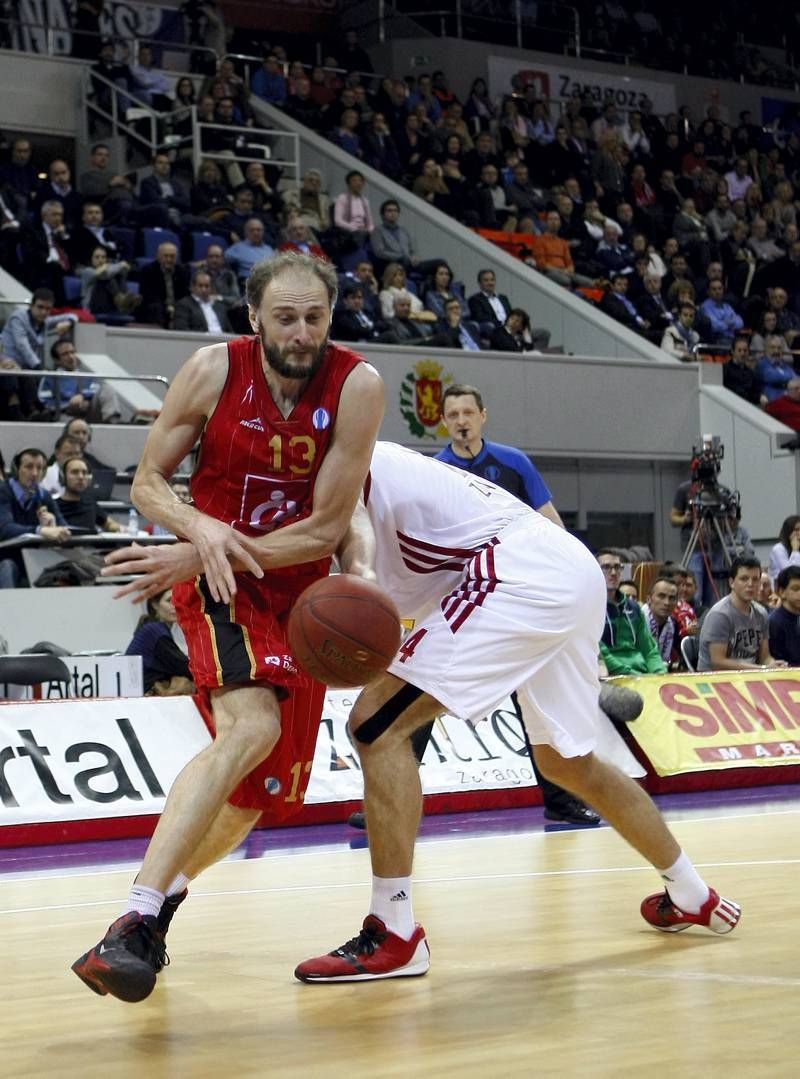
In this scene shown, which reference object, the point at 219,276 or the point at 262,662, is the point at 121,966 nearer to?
the point at 262,662

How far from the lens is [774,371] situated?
69.6ft

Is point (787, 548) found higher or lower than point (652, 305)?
lower

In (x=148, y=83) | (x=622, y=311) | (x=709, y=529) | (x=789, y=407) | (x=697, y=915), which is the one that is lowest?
(x=709, y=529)

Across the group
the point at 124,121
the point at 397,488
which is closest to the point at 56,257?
the point at 124,121

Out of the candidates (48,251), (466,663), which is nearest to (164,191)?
(48,251)

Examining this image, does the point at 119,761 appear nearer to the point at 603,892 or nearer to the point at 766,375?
the point at 603,892

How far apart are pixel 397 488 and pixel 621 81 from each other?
23790 mm

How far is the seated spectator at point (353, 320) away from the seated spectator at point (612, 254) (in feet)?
16.9

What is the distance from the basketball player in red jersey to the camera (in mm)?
4379

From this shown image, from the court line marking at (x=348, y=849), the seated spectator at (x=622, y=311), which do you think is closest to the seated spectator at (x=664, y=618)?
the court line marking at (x=348, y=849)

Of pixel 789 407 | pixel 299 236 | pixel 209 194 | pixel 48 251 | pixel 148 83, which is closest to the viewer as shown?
pixel 48 251

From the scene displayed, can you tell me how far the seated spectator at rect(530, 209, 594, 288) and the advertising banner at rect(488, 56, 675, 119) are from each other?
4.42m

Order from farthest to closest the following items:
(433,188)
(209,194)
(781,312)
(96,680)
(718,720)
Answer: (781,312), (433,188), (209,194), (718,720), (96,680)

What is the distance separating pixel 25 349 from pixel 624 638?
644 cm
